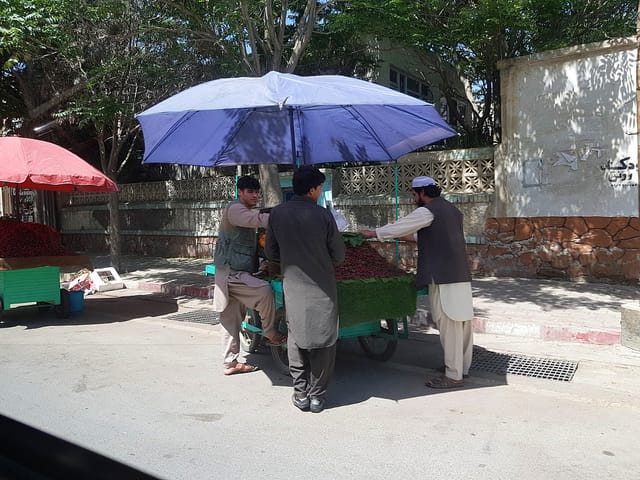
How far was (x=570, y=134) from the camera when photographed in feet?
31.8

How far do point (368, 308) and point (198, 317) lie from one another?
4.21 meters

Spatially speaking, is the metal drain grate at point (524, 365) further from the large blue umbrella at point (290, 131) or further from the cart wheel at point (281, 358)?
the large blue umbrella at point (290, 131)

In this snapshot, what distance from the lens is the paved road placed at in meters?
3.57

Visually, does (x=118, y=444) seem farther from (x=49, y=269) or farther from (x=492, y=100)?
(x=492, y=100)

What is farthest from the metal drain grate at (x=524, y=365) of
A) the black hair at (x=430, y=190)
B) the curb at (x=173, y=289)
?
the curb at (x=173, y=289)

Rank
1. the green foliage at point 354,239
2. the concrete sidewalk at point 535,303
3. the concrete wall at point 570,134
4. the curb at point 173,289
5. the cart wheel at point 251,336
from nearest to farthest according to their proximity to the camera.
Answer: the green foliage at point 354,239 < the cart wheel at point 251,336 < the concrete sidewalk at point 535,303 < the concrete wall at point 570,134 < the curb at point 173,289

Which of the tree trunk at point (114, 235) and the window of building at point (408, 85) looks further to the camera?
the window of building at point (408, 85)

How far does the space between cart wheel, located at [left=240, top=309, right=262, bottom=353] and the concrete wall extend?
19.6 feet

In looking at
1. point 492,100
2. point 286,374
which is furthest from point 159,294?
point 492,100

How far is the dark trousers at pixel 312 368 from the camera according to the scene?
14.8 feet

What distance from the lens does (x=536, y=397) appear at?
484 cm

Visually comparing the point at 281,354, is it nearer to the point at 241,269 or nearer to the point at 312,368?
the point at 241,269

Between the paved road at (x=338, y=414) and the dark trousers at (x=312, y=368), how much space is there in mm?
188

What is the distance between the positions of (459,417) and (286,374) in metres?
1.76
